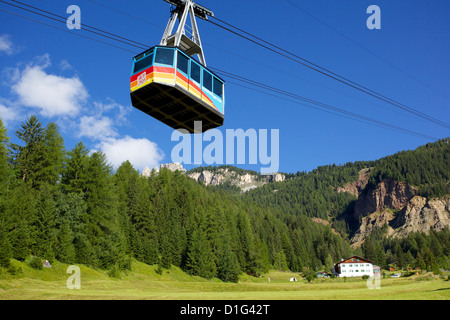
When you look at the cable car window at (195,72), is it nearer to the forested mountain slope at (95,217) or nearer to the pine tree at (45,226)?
the forested mountain slope at (95,217)

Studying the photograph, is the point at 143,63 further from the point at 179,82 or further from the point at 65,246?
the point at 65,246

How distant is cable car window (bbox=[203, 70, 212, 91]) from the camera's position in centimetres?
2231

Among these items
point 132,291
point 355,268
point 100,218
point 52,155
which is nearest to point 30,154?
point 52,155

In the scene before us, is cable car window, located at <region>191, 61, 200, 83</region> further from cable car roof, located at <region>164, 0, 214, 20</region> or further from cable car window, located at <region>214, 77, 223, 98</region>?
cable car roof, located at <region>164, 0, 214, 20</region>

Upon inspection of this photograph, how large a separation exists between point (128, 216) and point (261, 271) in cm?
4931

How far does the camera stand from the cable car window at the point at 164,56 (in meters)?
20.2

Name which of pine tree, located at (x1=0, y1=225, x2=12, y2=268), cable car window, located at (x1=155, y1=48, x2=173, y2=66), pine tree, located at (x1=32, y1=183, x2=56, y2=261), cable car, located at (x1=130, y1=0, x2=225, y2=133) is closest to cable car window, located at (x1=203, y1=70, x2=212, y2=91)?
cable car, located at (x1=130, y1=0, x2=225, y2=133)

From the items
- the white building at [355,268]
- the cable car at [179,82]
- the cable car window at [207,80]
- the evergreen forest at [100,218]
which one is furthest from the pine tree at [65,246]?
the white building at [355,268]

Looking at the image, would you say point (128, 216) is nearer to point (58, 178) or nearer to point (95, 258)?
point (58, 178)

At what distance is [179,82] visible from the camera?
66.5 feet

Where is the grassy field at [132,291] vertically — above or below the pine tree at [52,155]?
below

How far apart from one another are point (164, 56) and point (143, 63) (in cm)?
149

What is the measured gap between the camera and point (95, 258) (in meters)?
49.2
